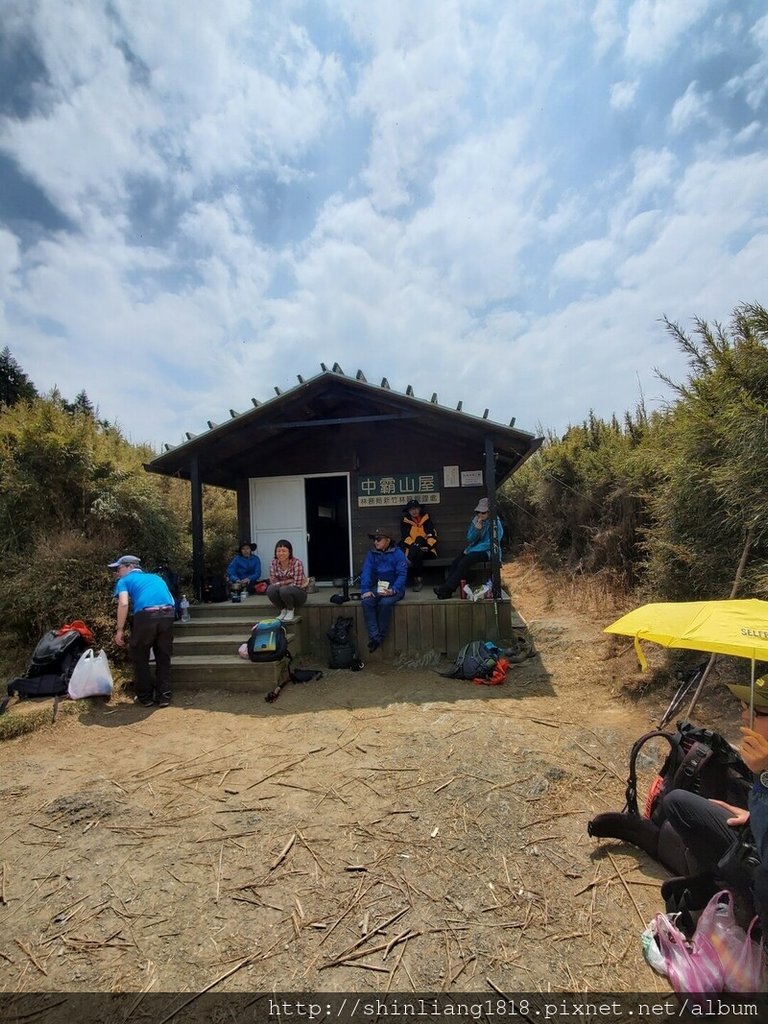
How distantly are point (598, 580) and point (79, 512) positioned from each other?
27.8ft

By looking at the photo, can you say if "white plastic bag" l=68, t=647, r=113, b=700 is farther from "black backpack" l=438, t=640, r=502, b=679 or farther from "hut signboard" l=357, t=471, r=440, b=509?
"hut signboard" l=357, t=471, r=440, b=509

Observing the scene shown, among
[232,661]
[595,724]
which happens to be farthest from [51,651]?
[595,724]

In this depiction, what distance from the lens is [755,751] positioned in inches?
70.7

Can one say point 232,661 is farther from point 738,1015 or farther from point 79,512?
point 738,1015

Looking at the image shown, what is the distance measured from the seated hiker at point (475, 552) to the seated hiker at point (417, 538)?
3.46 ft

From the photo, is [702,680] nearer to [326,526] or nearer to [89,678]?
[89,678]

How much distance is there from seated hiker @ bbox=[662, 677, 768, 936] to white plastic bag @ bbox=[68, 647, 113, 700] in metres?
4.82

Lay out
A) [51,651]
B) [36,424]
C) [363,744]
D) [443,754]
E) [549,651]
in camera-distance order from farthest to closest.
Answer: [36,424] < [549,651] < [51,651] < [363,744] < [443,754]

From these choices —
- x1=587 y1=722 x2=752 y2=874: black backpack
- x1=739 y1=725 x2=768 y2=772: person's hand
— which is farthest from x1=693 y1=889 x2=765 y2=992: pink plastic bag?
x1=587 y1=722 x2=752 y2=874: black backpack

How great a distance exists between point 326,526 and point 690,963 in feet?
29.6

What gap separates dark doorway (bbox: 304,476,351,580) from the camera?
9281 millimetres

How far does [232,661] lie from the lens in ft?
18.1

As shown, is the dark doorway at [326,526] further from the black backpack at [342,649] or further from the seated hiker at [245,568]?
the black backpack at [342,649]

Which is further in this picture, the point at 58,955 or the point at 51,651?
the point at 51,651
